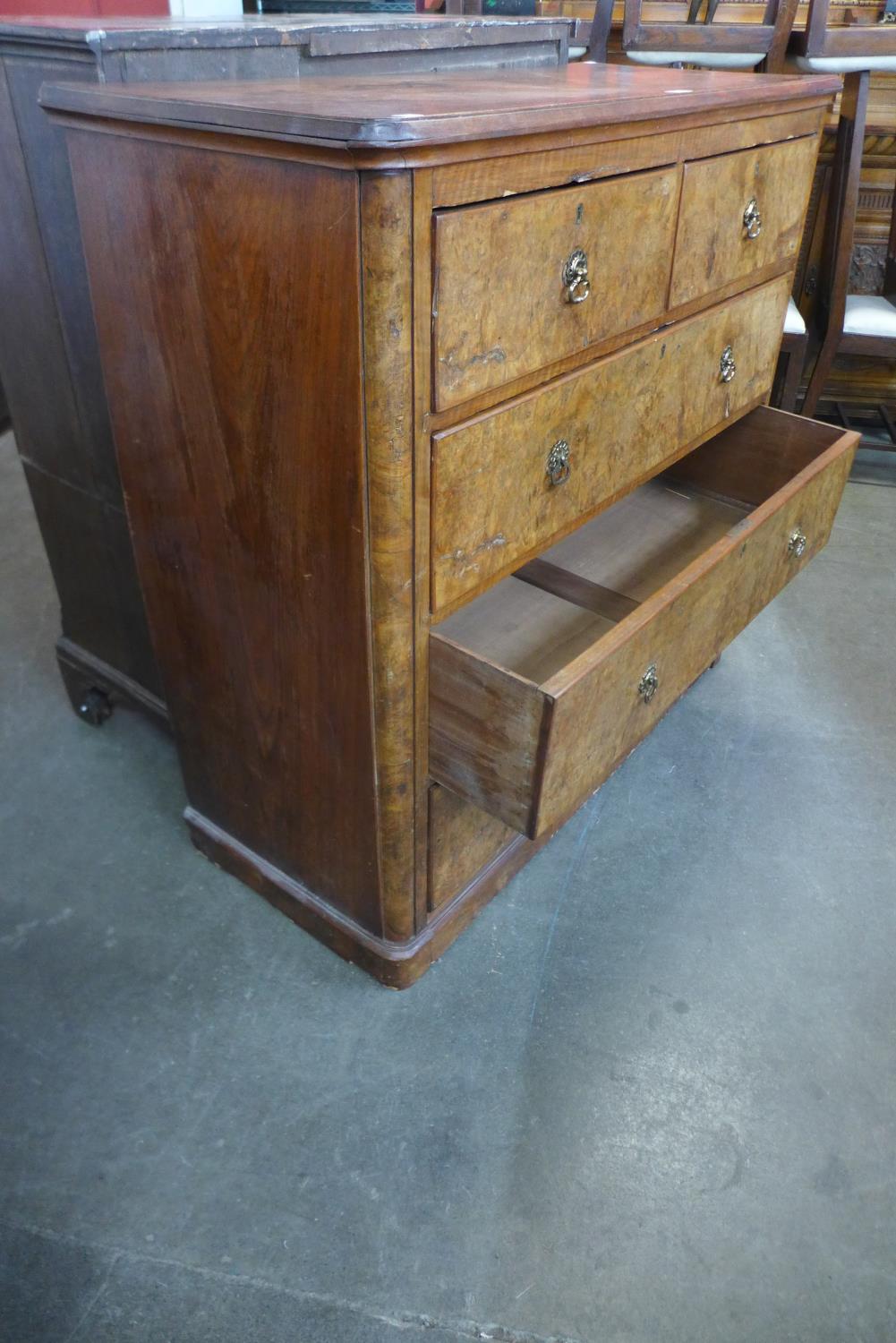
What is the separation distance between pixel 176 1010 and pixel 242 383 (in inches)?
31.9

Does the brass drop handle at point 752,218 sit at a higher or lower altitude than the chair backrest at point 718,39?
lower

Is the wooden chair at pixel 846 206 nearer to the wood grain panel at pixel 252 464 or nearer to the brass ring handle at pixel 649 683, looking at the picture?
the brass ring handle at pixel 649 683

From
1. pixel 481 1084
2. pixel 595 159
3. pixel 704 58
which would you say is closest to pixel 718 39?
pixel 704 58

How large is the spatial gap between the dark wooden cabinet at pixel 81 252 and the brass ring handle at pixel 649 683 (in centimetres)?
63

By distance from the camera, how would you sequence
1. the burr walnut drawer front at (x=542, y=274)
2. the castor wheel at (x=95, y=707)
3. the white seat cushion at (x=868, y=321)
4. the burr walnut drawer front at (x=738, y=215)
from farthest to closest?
the white seat cushion at (x=868, y=321)
the castor wheel at (x=95, y=707)
the burr walnut drawer front at (x=738, y=215)
the burr walnut drawer front at (x=542, y=274)

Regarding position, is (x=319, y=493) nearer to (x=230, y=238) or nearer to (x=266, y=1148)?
(x=230, y=238)

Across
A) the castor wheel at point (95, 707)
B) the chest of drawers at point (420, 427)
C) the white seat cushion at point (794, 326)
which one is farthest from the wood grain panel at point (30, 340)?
the white seat cushion at point (794, 326)

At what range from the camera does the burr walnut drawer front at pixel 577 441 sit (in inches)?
38.1

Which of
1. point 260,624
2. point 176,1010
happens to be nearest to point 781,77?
point 260,624

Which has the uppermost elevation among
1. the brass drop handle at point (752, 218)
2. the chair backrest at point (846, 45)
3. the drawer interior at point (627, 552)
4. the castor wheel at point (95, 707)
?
the chair backrest at point (846, 45)

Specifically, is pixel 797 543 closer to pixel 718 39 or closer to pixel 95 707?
pixel 95 707

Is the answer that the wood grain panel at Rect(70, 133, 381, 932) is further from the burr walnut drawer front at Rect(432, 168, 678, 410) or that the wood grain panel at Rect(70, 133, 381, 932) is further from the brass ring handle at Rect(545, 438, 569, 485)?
the brass ring handle at Rect(545, 438, 569, 485)

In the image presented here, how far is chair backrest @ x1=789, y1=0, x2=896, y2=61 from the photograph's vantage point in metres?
2.27

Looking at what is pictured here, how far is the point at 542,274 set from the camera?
945mm
